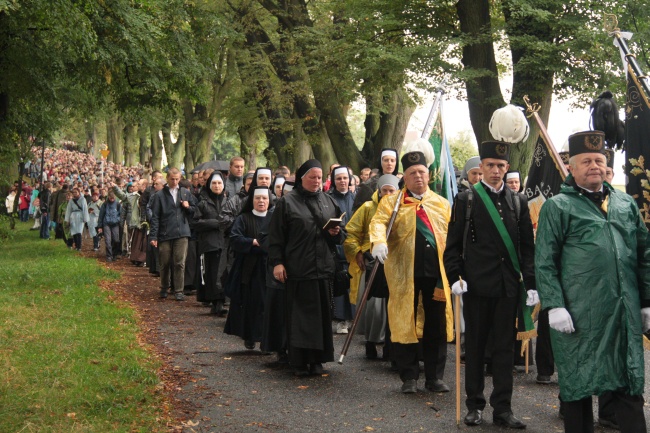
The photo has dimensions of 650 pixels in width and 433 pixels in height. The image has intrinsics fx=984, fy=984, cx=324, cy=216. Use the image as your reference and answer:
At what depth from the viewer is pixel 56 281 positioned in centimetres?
1734

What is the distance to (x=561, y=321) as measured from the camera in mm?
5805

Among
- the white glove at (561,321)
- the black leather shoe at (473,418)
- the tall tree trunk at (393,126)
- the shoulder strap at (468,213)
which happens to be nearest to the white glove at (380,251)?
the shoulder strap at (468,213)

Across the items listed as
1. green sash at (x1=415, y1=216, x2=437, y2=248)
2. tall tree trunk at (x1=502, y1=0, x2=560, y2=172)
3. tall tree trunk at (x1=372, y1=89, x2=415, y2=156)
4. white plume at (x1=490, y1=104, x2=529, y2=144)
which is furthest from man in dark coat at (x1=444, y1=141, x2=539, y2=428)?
tall tree trunk at (x1=372, y1=89, x2=415, y2=156)

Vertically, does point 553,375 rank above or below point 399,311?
below

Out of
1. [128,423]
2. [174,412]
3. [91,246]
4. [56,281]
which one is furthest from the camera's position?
[91,246]

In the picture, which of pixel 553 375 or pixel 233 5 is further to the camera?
pixel 233 5

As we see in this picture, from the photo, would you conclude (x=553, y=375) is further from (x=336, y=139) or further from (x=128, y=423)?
(x=336, y=139)

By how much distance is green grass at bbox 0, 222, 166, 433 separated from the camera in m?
7.45

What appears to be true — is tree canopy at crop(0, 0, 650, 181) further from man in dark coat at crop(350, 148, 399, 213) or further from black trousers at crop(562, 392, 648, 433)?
black trousers at crop(562, 392, 648, 433)

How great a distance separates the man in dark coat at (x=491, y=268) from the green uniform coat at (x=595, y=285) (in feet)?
4.54

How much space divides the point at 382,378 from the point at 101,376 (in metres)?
2.63

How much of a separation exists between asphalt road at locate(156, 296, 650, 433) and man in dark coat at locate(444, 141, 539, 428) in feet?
1.13

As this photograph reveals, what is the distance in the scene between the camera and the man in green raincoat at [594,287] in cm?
577

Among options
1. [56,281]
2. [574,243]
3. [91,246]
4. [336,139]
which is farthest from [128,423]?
[91,246]
